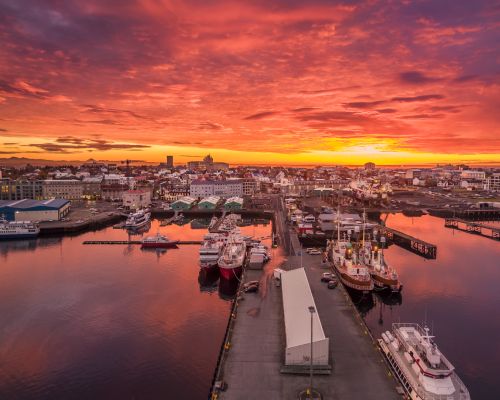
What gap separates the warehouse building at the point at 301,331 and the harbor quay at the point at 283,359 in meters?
0.53

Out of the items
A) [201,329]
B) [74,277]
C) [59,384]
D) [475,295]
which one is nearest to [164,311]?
[201,329]

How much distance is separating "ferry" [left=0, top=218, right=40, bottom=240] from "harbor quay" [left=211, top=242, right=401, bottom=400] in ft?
134

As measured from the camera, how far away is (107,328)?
891 inches

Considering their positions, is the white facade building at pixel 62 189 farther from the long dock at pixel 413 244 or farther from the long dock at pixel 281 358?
the long dock at pixel 281 358

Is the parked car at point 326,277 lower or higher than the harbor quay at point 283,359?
higher

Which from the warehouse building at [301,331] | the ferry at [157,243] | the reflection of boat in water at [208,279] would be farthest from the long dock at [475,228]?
the warehouse building at [301,331]

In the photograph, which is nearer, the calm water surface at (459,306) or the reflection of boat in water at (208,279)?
the calm water surface at (459,306)

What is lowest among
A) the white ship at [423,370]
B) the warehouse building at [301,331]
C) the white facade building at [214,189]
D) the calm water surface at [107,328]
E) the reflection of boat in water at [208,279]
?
the calm water surface at [107,328]

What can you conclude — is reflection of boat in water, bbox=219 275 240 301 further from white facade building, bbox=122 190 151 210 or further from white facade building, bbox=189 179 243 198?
white facade building, bbox=189 179 243 198

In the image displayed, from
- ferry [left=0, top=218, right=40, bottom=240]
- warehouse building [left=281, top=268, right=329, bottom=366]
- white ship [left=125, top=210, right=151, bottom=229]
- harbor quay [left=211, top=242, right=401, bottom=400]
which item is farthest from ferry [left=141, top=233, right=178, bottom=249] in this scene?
warehouse building [left=281, top=268, right=329, bottom=366]

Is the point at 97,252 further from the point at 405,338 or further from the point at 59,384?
the point at 405,338

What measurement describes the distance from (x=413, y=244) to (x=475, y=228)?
19.8 metres

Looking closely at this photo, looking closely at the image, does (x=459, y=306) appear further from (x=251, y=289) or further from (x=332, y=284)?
(x=251, y=289)

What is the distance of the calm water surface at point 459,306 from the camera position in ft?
60.5
